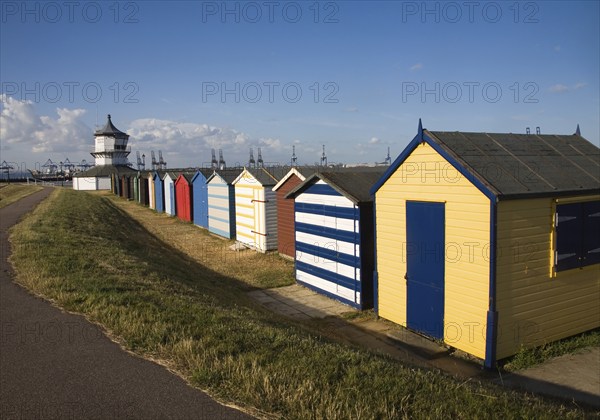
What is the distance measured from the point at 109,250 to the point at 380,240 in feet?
26.3

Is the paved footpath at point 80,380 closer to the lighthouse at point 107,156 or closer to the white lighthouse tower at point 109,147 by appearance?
the lighthouse at point 107,156

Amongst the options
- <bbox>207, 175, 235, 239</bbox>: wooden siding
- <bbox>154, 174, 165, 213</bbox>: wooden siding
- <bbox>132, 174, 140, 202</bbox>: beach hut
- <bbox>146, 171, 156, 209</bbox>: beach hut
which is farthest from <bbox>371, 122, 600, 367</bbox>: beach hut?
<bbox>132, 174, 140, 202</bbox>: beach hut

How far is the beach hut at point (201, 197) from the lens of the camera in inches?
1115

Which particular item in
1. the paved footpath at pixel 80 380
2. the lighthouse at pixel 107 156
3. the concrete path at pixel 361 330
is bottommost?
the concrete path at pixel 361 330

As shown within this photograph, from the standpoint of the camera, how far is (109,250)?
13.9m

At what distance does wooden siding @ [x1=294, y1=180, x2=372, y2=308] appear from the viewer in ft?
39.4

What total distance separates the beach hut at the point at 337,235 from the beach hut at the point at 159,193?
27918 millimetres

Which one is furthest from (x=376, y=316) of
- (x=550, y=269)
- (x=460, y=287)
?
(x=550, y=269)

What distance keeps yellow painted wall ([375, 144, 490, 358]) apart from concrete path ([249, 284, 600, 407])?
1.37ft

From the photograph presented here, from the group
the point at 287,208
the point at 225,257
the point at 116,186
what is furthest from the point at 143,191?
the point at 287,208

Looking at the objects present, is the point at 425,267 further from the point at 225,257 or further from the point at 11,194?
the point at 11,194

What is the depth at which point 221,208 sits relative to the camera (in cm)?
2547

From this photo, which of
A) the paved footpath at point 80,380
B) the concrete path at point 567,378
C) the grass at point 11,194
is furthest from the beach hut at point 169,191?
the concrete path at point 567,378

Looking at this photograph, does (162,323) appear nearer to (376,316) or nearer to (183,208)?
(376,316)
